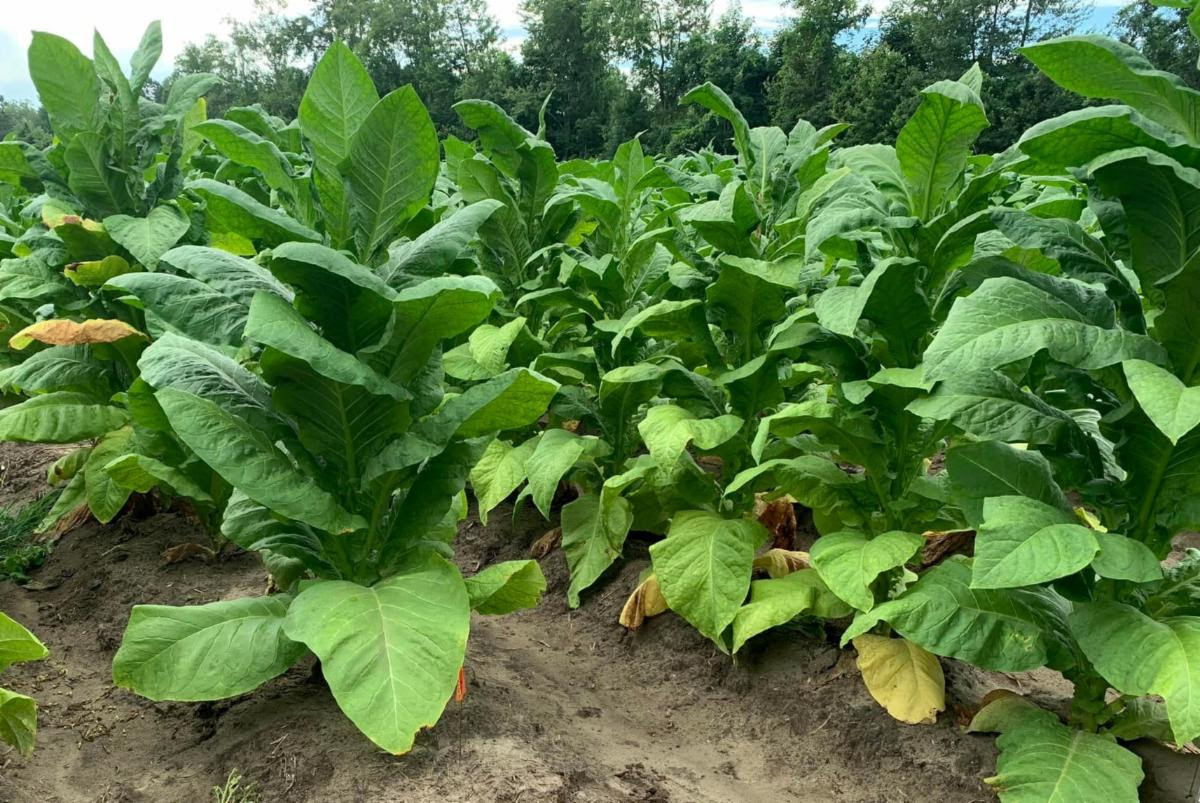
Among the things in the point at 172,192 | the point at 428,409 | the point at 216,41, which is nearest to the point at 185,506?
the point at 172,192

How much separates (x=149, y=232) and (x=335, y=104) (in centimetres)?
157

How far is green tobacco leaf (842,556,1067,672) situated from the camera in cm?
236

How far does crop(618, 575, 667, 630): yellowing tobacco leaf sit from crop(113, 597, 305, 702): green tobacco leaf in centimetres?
153

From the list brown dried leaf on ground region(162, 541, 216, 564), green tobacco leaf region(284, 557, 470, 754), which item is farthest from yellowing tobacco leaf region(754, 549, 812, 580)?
brown dried leaf on ground region(162, 541, 216, 564)

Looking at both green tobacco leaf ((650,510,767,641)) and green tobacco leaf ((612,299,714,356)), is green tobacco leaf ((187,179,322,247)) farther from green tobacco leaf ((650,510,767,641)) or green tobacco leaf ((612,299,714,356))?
green tobacco leaf ((650,510,767,641))

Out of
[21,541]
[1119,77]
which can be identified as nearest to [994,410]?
[1119,77]

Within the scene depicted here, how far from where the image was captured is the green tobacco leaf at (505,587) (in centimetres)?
260

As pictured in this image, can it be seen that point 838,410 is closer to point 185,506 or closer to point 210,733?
point 210,733

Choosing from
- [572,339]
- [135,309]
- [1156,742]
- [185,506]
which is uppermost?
[135,309]

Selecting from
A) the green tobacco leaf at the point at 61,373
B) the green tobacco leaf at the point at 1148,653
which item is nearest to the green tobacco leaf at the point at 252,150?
the green tobacco leaf at the point at 61,373

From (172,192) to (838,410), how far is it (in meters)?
3.04

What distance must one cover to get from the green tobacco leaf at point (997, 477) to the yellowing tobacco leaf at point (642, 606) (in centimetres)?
145

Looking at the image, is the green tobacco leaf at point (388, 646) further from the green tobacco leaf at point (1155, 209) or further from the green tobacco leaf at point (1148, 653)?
the green tobacco leaf at point (1155, 209)

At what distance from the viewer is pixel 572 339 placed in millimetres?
4652
